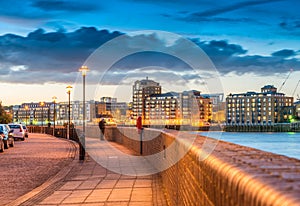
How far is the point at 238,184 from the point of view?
10.1 ft

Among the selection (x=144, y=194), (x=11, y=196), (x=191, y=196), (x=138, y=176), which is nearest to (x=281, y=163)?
(x=191, y=196)

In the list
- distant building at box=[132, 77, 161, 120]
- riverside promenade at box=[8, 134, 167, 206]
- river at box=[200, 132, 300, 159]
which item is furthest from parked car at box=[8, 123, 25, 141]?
riverside promenade at box=[8, 134, 167, 206]

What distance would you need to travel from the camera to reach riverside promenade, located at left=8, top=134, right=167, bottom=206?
38.1 feet

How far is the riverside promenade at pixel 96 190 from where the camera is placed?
1162 cm

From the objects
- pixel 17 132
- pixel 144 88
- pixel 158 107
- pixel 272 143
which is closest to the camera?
pixel 17 132

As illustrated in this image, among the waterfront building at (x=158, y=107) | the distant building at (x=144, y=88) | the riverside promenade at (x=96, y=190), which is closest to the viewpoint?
the riverside promenade at (x=96, y=190)

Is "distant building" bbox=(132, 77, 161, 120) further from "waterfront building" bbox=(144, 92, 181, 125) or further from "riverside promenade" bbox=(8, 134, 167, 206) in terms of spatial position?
"riverside promenade" bbox=(8, 134, 167, 206)

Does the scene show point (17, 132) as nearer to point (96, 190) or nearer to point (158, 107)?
point (96, 190)

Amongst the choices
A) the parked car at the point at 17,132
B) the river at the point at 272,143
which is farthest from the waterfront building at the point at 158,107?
the parked car at the point at 17,132

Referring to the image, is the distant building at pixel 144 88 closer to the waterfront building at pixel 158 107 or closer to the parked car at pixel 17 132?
the waterfront building at pixel 158 107

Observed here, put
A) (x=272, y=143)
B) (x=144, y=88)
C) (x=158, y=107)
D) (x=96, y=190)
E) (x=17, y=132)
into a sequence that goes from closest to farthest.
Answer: (x=96, y=190)
(x=17, y=132)
(x=144, y=88)
(x=158, y=107)
(x=272, y=143)

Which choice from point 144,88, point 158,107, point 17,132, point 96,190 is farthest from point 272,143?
point 96,190

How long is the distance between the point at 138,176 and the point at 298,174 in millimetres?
13702

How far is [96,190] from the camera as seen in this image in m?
13.4
